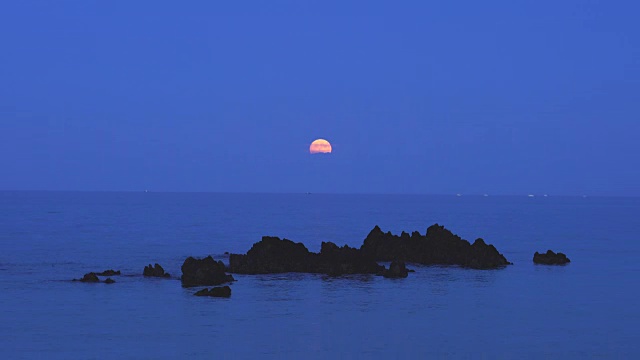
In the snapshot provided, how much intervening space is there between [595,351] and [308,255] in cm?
3259

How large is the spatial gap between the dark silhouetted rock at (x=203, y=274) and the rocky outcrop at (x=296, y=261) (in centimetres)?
619

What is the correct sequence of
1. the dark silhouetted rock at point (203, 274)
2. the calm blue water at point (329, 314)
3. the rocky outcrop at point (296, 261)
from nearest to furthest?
1. the calm blue water at point (329, 314)
2. the dark silhouetted rock at point (203, 274)
3. the rocky outcrop at point (296, 261)

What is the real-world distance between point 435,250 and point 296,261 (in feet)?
50.0

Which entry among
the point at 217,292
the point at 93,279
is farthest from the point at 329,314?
the point at 93,279

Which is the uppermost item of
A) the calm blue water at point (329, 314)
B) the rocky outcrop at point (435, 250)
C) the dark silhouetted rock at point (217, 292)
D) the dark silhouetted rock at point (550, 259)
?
the rocky outcrop at point (435, 250)

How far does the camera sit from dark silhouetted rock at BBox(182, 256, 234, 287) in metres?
55.7

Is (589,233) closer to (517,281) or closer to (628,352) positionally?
(517,281)

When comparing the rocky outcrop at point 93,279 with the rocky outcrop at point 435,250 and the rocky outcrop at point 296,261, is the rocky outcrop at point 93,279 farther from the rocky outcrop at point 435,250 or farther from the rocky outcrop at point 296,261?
the rocky outcrop at point 435,250

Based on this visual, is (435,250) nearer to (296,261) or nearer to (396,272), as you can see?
(396,272)

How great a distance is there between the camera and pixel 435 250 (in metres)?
73.5

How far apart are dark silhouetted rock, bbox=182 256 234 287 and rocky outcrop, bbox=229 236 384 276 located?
20.3 ft

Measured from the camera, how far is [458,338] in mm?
38875

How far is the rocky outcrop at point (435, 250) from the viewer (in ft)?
235

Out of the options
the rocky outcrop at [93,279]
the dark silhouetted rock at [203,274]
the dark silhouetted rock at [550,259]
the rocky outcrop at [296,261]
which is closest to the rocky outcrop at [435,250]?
the dark silhouetted rock at [550,259]
